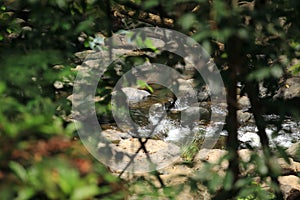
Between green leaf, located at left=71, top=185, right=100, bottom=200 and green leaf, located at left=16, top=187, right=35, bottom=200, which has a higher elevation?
green leaf, located at left=71, top=185, right=100, bottom=200

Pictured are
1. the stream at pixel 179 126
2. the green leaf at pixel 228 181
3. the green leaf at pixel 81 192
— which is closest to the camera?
→ the green leaf at pixel 81 192

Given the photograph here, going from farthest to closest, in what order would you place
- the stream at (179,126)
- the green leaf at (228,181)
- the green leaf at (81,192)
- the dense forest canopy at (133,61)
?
the stream at (179,126)
the green leaf at (228,181)
the dense forest canopy at (133,61)
the green leaf at (81,192)

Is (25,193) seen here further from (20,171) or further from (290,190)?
(290,190)

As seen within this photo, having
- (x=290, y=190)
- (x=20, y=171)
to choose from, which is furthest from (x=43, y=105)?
(x=290, y=190)

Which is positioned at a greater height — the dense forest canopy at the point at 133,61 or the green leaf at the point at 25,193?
the dense forest canopy at the point at 133,61

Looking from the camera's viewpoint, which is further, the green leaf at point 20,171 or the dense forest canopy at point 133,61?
the dense forest canopy at point 133,61

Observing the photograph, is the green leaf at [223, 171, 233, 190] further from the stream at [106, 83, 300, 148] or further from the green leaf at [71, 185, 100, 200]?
the stream at [106, 83, 300, 148]

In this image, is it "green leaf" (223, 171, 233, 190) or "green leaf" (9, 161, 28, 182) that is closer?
"green leaf" (9, 161, 28, 182)

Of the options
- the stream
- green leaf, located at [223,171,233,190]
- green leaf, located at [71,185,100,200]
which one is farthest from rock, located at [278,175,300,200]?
green leaf, located at [71,185,100,200]

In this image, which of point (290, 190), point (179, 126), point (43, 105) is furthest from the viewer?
point (179, 126)

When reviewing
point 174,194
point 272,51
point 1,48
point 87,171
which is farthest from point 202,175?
point 1,48

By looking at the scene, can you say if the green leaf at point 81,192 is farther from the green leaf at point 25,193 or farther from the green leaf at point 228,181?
the green leaf at point 228,181

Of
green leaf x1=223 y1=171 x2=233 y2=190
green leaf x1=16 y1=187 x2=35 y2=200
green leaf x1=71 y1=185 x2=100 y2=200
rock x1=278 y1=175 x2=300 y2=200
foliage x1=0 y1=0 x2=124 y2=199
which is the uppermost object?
foliage x1=0 y1=0 x2=124 y2=199

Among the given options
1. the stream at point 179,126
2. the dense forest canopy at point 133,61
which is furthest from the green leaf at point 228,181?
the stream at point 179,126
